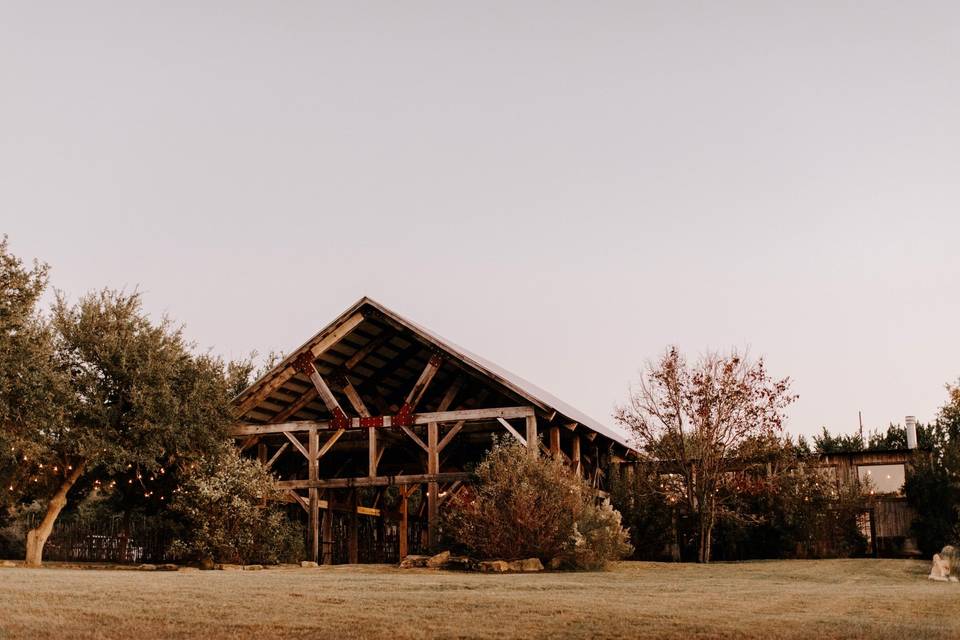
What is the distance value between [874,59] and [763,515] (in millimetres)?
12544

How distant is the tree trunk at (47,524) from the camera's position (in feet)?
87.0

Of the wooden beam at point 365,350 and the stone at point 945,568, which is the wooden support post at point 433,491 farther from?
the stone at point 945,568

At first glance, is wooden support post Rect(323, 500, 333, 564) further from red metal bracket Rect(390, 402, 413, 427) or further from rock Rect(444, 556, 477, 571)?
rock Rect(444, 556, 477, 571)

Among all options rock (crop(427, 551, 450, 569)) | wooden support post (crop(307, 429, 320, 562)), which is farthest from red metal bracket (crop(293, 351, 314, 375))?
rock (crop(427, 551, 450, 569))

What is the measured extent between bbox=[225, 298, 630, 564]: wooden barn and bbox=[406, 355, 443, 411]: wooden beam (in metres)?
0.03

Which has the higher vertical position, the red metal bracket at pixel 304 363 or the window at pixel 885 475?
the red metal bracket at pixel 304 363

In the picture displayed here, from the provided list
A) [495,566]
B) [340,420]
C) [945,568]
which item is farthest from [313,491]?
[945,568]

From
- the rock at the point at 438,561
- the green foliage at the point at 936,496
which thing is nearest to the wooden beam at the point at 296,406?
the rock at the point at 438,561

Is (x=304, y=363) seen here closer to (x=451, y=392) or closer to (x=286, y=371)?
(x=286, y=371)

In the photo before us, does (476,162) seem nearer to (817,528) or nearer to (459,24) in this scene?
(459,24)

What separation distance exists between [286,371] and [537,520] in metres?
9.63

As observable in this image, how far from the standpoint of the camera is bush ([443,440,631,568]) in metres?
21.1

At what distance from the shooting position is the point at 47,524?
1064 inches

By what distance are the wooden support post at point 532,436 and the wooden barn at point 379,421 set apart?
3 centimetres
